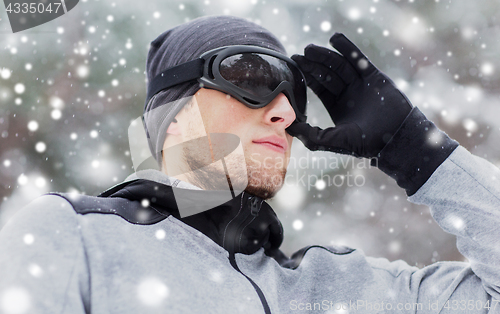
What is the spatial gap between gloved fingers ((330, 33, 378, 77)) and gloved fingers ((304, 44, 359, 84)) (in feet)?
0.09

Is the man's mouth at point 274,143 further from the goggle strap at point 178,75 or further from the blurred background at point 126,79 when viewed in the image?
the blurred background at point 126,79

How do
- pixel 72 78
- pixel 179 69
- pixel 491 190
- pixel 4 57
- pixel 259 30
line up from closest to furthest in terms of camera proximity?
pixel 491 190 → pixel 179 69 → pixel 259 30 → pixel 4 57 → pixel 72 78

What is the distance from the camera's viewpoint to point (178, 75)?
5.79 feet

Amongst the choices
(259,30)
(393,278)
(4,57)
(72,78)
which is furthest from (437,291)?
(4,57)

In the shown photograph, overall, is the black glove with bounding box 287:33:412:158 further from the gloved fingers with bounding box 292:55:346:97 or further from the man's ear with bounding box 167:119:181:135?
the man's ear with bounding box 167:119:181:135

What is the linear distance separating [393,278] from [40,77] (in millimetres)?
5486

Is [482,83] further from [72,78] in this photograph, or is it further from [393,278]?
[72,78]

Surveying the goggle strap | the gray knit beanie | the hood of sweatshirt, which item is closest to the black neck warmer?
the hood of sweatshirt

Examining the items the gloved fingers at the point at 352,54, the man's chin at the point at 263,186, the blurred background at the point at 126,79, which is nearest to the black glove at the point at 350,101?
the gloved fingers at the point at 352,54

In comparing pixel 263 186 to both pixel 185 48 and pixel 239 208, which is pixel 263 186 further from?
pixel 185 48

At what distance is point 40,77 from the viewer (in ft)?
16.3

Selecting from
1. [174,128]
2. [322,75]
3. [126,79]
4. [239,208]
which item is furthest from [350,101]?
[126,79]

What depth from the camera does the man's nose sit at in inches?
66.1

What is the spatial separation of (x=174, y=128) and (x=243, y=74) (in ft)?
1.59
